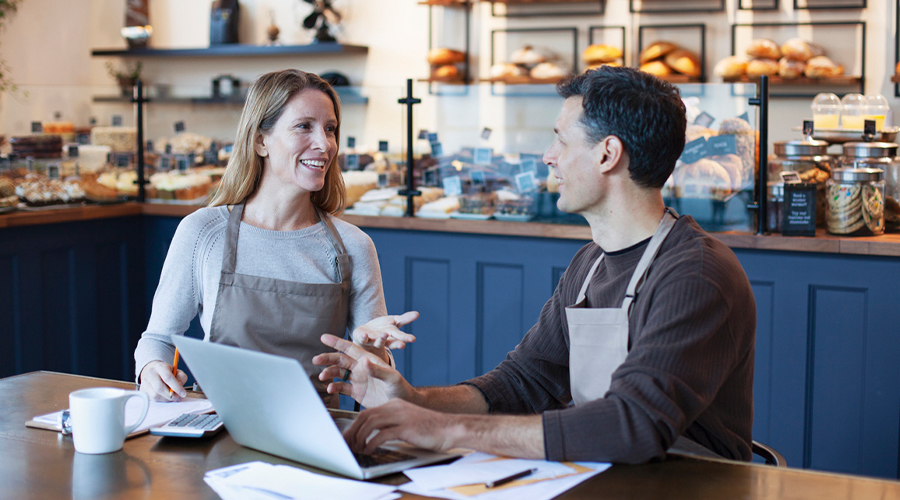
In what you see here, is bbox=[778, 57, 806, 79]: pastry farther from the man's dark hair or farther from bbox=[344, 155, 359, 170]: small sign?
the man's dark hair

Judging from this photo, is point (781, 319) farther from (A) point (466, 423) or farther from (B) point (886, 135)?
(A) point (466, 423)

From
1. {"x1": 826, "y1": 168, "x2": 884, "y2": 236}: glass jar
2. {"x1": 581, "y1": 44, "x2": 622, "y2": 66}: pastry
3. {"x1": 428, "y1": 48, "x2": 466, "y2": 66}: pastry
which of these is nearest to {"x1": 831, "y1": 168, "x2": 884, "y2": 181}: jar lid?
{"x1": 826, "y1": 168, "x2": 884, "y2": 236}: glass jar

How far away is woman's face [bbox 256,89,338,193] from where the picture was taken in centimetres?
196

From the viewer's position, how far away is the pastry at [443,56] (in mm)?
4902

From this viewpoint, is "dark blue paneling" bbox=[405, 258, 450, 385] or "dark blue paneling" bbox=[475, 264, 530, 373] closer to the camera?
"dark blue paneling" bbox=[475, 264, 530, 373]

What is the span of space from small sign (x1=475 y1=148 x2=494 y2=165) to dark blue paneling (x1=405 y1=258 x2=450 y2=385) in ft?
1.33

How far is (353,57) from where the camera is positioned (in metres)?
5.33

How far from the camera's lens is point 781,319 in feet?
9.02

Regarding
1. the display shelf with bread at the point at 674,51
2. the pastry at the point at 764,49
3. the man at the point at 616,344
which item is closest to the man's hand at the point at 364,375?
the man at the point at 616,344

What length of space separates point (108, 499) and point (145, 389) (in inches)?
19.8

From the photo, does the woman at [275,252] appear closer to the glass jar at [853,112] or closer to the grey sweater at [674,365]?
the grey sweater at [674,365]

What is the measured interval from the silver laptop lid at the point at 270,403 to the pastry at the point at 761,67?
369 cm

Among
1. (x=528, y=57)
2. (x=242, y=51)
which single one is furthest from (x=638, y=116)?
(x=242, y=51)

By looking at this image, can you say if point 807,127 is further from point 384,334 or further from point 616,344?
point 384,334
